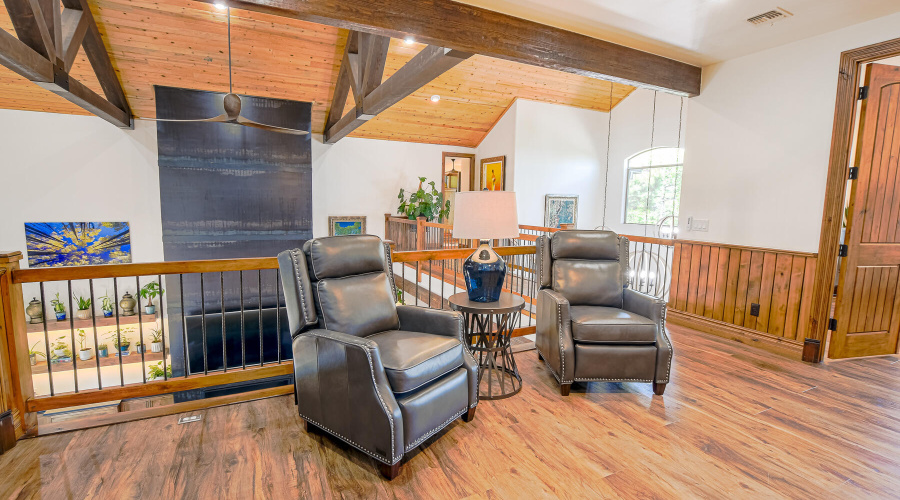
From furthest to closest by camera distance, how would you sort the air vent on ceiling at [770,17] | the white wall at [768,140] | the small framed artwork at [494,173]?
the small framed artwork at [494,173] → the white wall at [768,140] → the air vent on ceiling at [770,17]

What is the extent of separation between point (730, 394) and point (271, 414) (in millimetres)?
2988

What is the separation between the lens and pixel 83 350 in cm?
687

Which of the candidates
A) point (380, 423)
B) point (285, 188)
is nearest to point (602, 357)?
point (380, 423)

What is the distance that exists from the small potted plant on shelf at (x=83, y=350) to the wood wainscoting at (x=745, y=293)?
882cm

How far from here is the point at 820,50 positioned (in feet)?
10.8

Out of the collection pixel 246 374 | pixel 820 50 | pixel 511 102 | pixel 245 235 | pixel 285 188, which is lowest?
pixel 246 374

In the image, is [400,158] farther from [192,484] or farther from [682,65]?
[192,484]

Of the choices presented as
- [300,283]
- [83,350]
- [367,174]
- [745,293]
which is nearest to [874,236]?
[745,293]

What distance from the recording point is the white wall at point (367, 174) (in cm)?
792

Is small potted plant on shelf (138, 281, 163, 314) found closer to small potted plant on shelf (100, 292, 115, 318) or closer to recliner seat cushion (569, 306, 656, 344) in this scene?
small potted plant on shelf (100, 292, 115, 318)

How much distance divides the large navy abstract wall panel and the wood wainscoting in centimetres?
468

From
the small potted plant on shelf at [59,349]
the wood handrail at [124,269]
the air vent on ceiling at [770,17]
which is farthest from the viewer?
the small potted plant on shelf at [59,349]

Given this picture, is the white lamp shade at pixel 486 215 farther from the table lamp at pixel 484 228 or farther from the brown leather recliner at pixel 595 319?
the brown leather recliner at pixel 595 319

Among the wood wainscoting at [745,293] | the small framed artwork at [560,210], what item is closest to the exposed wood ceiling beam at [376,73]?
the wood wainscoting at [745,293]
